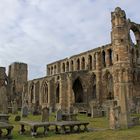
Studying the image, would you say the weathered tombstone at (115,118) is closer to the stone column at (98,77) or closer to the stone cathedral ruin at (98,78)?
A: the stone cathedral ruin at (98,78)

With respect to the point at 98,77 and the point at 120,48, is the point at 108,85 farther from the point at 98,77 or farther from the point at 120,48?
the point at 120,48

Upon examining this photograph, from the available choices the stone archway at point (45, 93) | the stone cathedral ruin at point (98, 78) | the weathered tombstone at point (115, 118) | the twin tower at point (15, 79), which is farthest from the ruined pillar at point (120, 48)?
the twin tower at point (15, 79)

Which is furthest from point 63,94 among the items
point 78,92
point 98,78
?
point 98,78

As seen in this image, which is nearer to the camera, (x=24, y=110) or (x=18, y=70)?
(x=24, y=110)

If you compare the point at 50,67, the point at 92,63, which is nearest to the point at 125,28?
the point at 92,63

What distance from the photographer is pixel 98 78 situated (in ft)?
132

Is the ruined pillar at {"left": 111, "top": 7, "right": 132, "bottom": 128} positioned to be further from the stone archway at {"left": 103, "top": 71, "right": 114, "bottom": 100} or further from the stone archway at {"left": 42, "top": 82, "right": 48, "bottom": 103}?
the stone archway at {"left": 42, "top": 82, "right": 48, "bottom": 103}

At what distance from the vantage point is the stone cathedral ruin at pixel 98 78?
34312 mm

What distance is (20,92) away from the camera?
58688 mm

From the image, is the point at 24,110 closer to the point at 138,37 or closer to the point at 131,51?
the point at 131,51

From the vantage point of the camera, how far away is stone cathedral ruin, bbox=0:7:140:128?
34.3 metres

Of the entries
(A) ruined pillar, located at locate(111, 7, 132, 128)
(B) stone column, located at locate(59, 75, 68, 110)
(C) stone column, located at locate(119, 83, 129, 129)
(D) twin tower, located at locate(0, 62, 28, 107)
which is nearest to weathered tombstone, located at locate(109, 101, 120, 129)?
(C) stone column, located at locate(119, 83, 129, 129)

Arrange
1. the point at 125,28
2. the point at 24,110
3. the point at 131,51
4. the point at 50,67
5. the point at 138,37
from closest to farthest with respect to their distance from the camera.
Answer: the point at 24,110 < the point at 125,28 < the point at 131,51 < the point at 138,37 < the point at 50,67

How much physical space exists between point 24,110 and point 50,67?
31.4m
